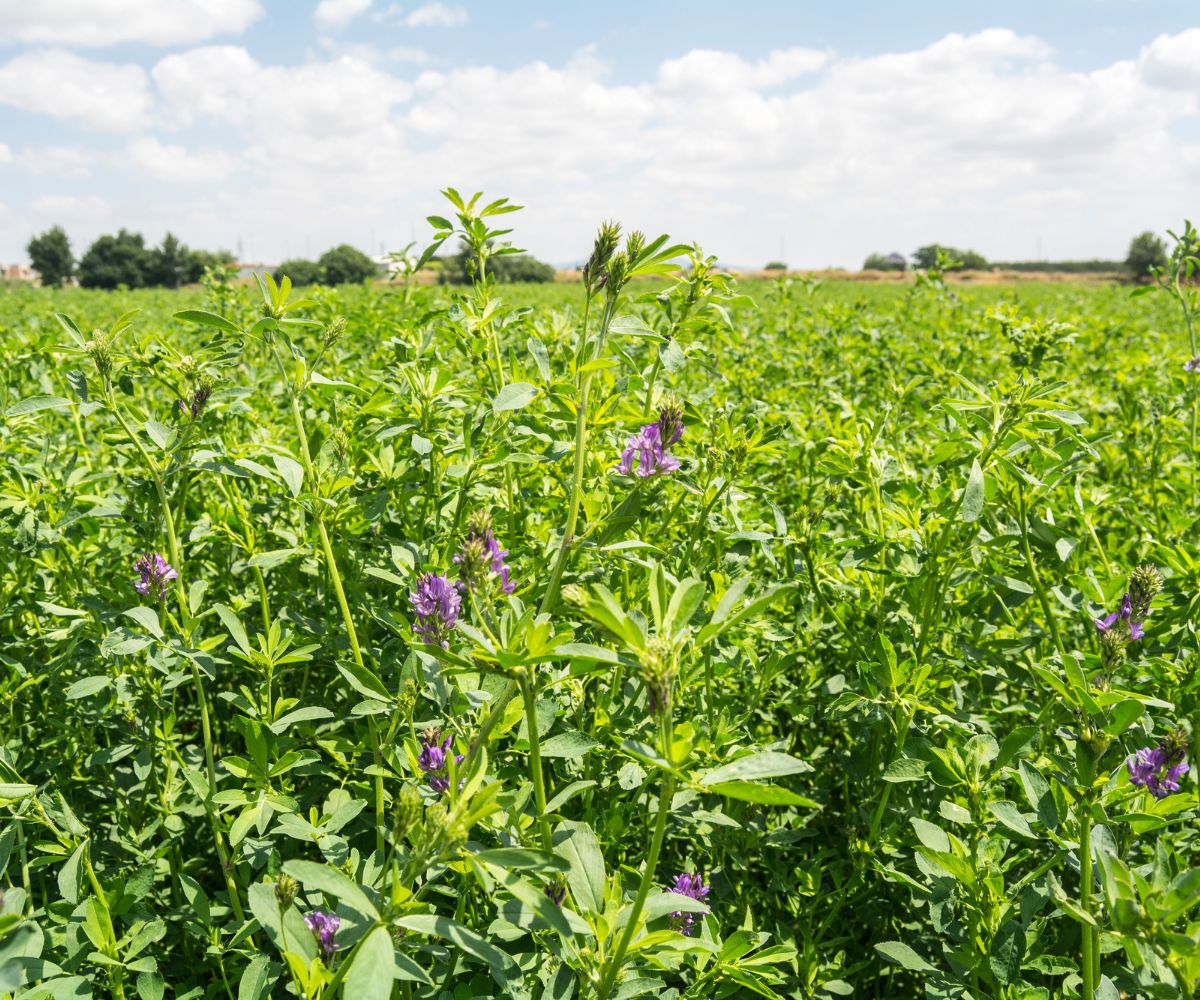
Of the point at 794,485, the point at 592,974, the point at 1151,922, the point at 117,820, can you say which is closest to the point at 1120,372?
the point at 794,485

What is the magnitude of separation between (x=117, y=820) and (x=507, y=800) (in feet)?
4.79

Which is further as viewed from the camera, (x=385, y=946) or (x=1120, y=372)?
(x=1120, y=372)

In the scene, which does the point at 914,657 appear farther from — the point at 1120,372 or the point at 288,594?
the point at 1120,372

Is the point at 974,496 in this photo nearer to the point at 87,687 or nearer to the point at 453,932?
the point at 453,932

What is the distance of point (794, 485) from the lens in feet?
11.8

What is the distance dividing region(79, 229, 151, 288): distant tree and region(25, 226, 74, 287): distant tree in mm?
5166

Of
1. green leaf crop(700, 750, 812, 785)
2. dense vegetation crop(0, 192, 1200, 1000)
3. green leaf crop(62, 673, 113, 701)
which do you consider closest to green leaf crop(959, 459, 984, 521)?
dense vegetation crop(0, 192, 1200, 1000)

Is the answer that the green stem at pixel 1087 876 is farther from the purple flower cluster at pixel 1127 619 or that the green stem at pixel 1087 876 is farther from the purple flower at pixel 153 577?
the purple flower at pixel 153 577

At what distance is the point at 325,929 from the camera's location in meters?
1.36

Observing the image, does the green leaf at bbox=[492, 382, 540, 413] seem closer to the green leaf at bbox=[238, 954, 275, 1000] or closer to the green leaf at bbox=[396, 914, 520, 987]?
the green leaf at bbox=[396, 914, 520, 987]

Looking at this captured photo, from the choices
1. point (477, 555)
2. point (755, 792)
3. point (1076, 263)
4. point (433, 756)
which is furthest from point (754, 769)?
point (1076, 263)

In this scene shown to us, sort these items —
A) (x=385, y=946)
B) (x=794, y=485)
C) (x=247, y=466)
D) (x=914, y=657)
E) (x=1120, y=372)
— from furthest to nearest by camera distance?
(x=1120, y=372) → (x=794, y=485) → (x=914, y=657) → (x=247, y=466) → (x=385, y=946)

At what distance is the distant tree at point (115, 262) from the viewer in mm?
59781

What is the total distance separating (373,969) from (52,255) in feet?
278
